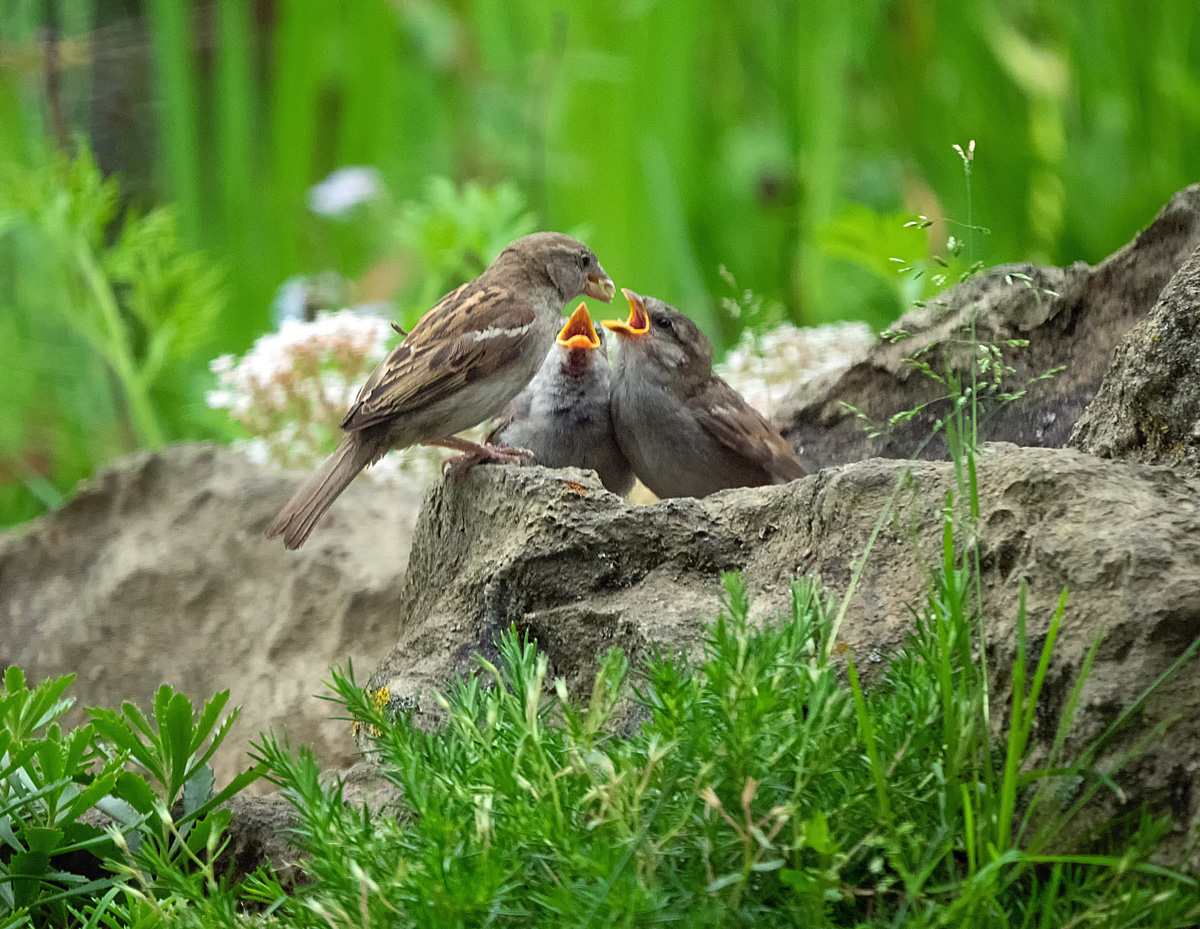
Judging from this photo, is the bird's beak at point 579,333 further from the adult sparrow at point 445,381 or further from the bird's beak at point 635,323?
the adult sparrow at point 445,381

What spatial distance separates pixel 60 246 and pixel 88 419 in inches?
60.4

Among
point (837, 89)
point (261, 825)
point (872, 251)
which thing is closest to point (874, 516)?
point (261, 825)

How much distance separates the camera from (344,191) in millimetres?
7051

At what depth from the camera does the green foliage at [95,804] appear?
228 centimetres

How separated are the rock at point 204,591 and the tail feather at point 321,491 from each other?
77 cm

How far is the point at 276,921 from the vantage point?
1.98 metres

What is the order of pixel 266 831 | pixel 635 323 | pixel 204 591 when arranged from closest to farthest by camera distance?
pixel 266 831
pixel 635 323
pixel 204 591

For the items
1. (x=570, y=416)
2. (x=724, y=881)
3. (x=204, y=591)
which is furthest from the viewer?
(x=204, y=591)

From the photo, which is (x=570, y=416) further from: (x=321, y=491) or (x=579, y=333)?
(x=321, y=491)

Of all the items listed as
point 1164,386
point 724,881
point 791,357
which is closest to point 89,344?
point 791,357

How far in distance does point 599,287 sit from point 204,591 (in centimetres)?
177

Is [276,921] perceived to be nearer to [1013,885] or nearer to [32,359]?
[1013,885]

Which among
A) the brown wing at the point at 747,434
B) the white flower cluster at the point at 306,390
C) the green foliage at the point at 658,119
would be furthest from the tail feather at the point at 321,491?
the green foliage at the point at 658,119

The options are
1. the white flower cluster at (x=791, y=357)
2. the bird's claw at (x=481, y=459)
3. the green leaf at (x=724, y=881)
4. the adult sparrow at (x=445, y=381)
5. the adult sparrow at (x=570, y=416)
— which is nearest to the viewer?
the green leaf at (x=724, y=881)
